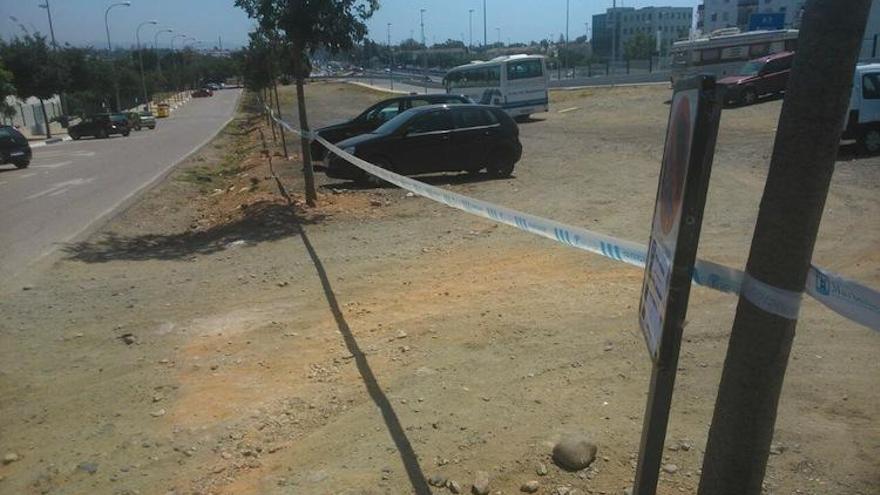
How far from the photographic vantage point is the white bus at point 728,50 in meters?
32.9

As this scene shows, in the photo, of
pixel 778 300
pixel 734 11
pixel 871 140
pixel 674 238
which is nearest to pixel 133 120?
pixel 871 140

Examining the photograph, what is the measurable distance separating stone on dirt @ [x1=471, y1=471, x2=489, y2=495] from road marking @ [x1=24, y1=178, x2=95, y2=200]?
1666cm

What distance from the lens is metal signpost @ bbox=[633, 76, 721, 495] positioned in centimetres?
167

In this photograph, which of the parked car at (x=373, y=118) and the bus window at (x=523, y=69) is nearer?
the parked car at (x=373, y=118)

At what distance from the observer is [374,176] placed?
13.2 meters

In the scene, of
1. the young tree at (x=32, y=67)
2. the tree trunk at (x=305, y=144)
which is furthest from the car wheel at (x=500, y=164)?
the young tree at (x=32, y=67)

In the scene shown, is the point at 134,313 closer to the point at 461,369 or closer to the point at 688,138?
the point at 461,369

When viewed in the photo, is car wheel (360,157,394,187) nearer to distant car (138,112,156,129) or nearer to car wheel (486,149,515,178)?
car wheel (486,149,515,178)

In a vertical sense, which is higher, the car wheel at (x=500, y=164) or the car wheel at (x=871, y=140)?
the car wheel at (x=871, y=140)

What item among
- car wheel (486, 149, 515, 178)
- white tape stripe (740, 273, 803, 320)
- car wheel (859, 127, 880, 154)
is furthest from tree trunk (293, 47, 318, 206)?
car wheel (859, 127, 880, 154)

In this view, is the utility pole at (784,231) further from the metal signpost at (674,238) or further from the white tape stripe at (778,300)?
the metal signpost at (674,238)

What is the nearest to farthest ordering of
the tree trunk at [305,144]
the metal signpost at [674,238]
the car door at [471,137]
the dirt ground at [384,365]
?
the metal signpost at [674,238] < the dirt ground at [384,365] < the tree trunk at [305,144] < the car door at [471,137]

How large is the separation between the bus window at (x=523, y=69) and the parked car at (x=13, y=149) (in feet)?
66.1

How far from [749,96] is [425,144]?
2005cm
